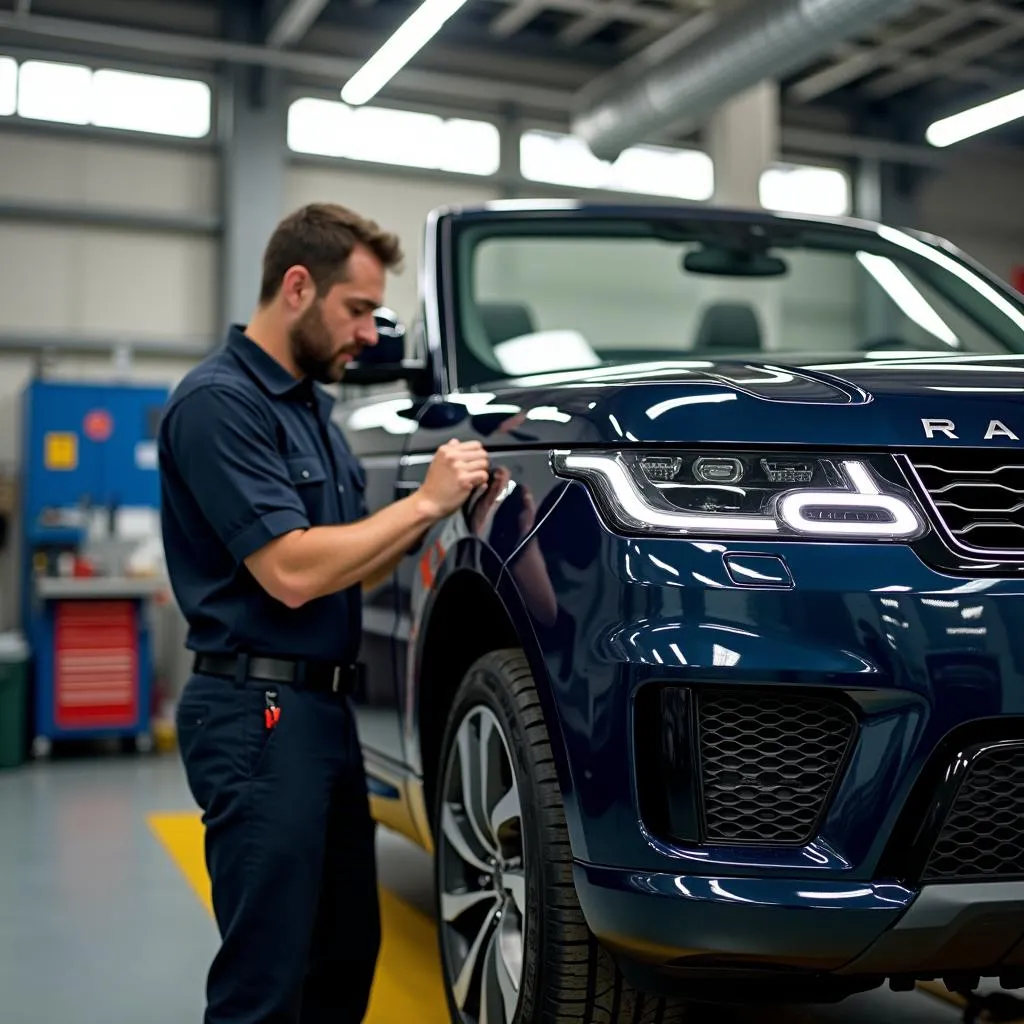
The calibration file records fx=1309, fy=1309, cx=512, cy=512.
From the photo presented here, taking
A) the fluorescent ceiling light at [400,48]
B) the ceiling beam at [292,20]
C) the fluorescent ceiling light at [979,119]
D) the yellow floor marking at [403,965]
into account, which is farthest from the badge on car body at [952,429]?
the fluorescent ceiling light at [979,119]

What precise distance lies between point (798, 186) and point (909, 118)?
61.3 inches

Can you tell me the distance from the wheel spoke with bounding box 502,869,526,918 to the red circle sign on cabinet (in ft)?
22.2

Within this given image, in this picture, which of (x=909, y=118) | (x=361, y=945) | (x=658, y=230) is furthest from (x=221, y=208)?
(x=361, y=945)

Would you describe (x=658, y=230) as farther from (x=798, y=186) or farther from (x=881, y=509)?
(x=798, y=186)

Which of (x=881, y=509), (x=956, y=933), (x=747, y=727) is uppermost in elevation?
(x=881, y=509)

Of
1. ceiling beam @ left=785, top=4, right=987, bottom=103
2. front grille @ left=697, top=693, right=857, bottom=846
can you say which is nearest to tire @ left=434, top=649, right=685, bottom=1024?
front grille @ left=697, top=693, right=857, bottom=846

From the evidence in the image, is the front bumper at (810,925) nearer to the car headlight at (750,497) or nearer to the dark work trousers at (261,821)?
the car headlight at (750,497)

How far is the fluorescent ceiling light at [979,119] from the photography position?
1075 cm

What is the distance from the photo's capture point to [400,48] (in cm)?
913

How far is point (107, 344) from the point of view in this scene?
1102 centimetres

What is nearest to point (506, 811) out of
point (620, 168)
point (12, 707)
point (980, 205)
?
point (12, 707)

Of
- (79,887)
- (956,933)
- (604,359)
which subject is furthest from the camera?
(79,887)

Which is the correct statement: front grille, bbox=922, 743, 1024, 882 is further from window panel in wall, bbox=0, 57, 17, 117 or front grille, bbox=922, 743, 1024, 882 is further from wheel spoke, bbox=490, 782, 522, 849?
window panel in wall, bbox=0, 57, 17, 117

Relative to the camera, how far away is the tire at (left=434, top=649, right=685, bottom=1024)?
182 cm
